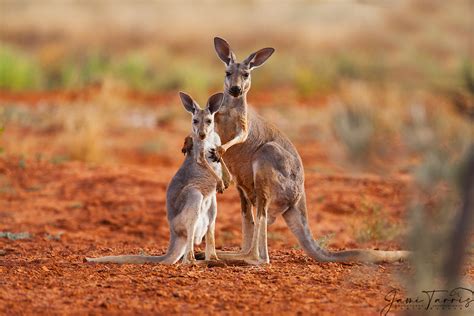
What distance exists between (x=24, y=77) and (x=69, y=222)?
53.3 ft

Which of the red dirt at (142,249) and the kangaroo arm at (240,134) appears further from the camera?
the kangaroo arm at (240,134)

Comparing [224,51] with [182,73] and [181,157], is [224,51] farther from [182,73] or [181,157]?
[182,73]

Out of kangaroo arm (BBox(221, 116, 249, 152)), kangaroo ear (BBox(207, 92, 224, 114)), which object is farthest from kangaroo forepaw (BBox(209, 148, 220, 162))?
kangaroo ear (BBox(207, 92, 224, 114))

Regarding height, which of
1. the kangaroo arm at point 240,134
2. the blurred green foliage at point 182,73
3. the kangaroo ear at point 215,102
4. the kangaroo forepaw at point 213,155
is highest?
the blurred green foliage at point 182,73

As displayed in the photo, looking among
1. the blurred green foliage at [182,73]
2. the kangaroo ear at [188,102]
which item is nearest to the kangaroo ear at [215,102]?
the kangaroo ear at [188,102]

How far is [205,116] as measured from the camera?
26.0ft

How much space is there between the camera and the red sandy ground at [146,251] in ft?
20.0

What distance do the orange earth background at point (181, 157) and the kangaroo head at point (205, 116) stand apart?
126 centimetres

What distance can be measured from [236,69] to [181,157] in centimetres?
905

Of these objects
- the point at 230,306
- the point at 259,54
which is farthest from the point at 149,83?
the point at 230,306

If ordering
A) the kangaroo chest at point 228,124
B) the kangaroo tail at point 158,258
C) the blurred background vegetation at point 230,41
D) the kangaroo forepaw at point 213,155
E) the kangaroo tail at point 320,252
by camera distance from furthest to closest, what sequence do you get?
1. the blurred background vegetation at point 230,41
2. the kangaroo chest at point 228,124
3. the kangaroo forepaw at point 213,155
4. the kangaroo tail at point 320,252
5. the kangaroo tail at point 158,258

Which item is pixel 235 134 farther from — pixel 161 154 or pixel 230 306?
pixel 161 154

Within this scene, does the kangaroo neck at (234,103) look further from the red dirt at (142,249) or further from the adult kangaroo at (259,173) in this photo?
the red dirt at (142,249)

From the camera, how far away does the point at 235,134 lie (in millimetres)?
8344
